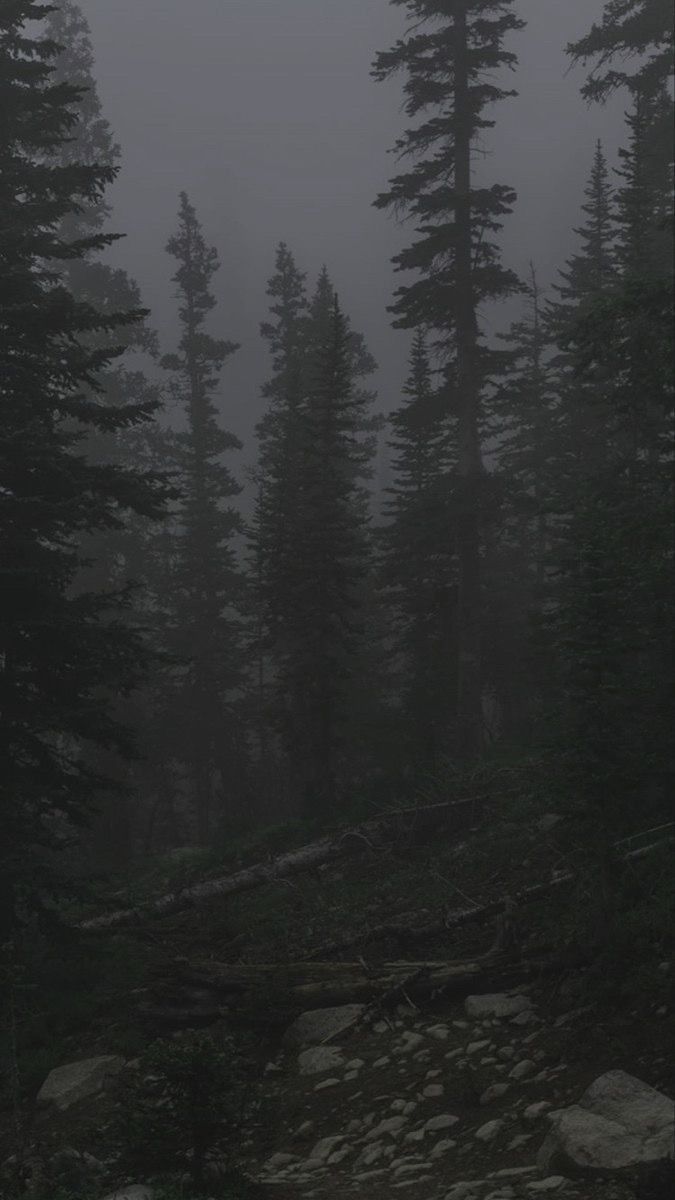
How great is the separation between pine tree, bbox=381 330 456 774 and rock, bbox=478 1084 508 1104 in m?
14.5

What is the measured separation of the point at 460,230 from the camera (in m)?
23.3

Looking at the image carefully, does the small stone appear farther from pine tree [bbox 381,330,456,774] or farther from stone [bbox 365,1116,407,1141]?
pine tree [bbox 381,330,456,774]

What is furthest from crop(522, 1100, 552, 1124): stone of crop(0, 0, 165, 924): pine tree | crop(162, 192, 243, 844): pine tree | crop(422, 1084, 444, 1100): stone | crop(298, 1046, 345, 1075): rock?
crop(162, 192, 243, 844): pine tree

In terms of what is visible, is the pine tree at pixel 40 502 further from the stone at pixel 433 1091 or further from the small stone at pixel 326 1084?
the stone at pixel 433 1091

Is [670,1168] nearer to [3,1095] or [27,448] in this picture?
[3,1095]

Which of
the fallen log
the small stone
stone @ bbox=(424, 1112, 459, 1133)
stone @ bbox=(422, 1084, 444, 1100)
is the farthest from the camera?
the fallen log

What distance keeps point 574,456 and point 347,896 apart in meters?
20.6

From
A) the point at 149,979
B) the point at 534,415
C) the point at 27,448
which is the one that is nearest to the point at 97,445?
the point at 534,415

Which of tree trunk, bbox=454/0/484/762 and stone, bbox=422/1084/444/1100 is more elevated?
tree trunk, bbox=454/0/484/762

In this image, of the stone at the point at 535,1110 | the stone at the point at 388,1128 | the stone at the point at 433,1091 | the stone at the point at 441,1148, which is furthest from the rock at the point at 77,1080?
the stone at the point at 535,1110

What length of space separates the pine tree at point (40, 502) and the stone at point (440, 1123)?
229 inches

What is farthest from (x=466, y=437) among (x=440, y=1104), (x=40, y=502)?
(x=440, y=1104)

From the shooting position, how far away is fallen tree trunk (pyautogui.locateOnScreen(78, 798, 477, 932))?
14742 mm

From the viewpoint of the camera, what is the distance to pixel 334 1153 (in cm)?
653
